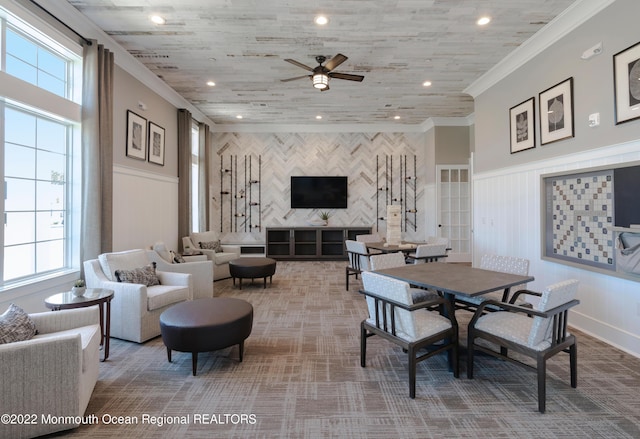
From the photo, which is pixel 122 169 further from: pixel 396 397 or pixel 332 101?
pixel 396 397

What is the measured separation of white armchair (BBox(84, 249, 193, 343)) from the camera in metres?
3.12

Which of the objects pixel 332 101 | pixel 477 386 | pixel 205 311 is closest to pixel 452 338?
pixel 477 386

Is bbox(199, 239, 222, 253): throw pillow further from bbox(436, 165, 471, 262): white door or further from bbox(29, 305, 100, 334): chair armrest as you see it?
bbox(436, 165, 471, 262): white door

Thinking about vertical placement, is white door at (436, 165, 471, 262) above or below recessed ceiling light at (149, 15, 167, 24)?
below

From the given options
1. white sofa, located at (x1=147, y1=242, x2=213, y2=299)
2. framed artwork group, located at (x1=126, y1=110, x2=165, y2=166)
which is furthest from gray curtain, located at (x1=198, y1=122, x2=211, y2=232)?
white sofa, located at (x1=147, y1=242, x2=213, y2=299)

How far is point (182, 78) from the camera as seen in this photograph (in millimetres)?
5281

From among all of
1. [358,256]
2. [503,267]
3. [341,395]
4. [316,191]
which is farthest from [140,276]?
[316,191]

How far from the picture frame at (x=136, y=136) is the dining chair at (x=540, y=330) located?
16.5 feet

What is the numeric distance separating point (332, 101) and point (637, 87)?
468 cm

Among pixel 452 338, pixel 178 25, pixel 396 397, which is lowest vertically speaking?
pixel 396 397

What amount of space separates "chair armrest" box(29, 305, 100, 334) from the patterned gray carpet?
0.52 m

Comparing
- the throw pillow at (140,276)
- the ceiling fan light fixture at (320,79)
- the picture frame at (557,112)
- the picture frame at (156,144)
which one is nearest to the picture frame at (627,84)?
the picture frame at (557,112)

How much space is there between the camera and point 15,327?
79.4 inches

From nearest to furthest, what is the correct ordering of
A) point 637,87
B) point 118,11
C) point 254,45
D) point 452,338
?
point 452,338, point 637,87, point 118,11, point 254,45
